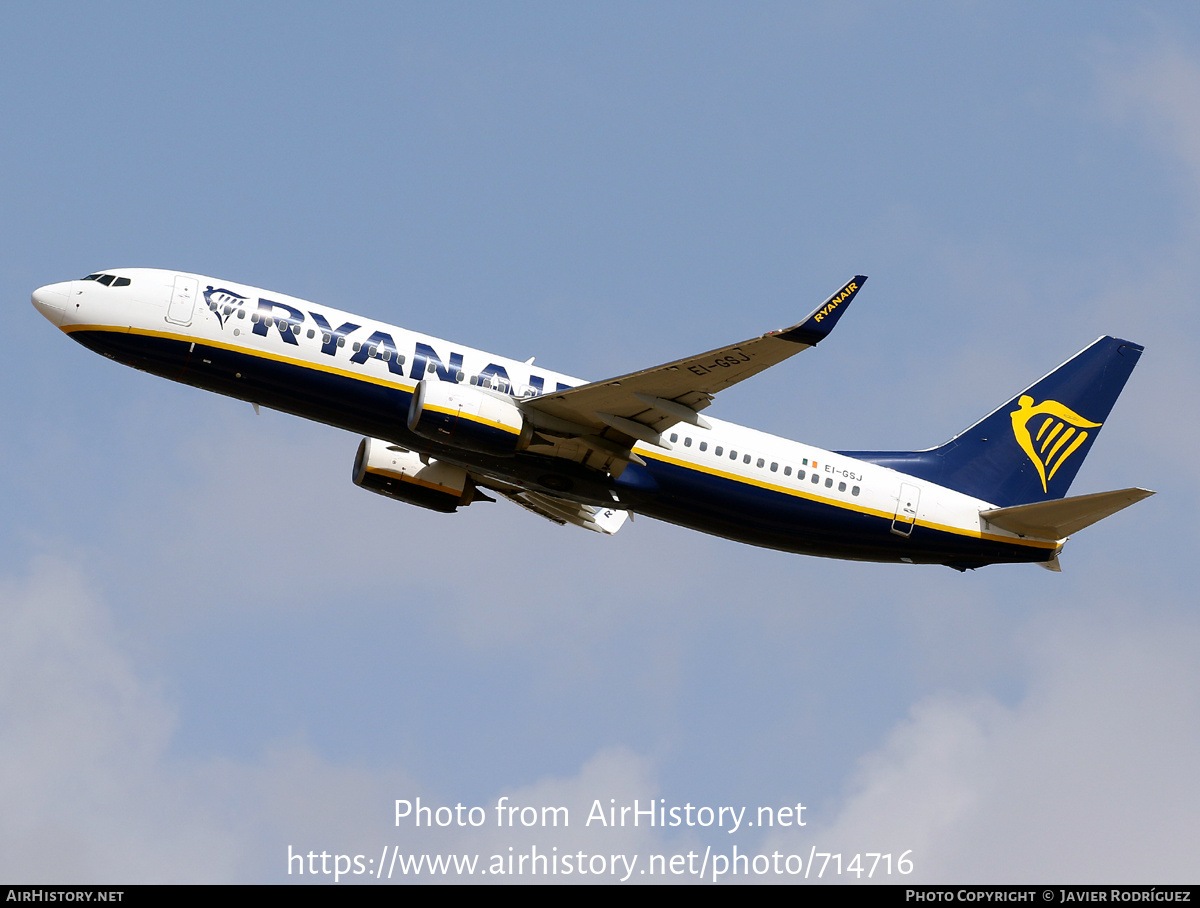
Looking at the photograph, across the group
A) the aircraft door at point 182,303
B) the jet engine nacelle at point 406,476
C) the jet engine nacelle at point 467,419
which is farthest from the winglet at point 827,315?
the aircraft door at point 182,303

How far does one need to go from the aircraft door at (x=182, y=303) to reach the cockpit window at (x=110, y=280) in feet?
5.29

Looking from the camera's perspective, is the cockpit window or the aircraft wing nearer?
the aircraft wing

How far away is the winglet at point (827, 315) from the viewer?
3559 cm

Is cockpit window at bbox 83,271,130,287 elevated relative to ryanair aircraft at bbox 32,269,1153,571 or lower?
elevated

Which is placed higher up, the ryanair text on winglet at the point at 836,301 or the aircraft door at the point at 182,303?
the aircraft door at the point at 182,303

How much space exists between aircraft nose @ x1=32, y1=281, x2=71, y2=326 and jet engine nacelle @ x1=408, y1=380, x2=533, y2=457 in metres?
11.0

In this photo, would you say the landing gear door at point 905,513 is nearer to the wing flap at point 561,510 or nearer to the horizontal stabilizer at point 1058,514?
the horizontal stabilizer at point 1058,514

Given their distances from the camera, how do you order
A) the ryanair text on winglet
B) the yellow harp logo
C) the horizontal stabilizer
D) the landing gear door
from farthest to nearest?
the yellow harp logo < the landing gear door < the horizontal stabilizer < the ryanair text on winglet

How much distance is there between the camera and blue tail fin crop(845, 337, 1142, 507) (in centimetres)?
4794

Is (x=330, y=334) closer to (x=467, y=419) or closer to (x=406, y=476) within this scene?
(x=467, y=419)

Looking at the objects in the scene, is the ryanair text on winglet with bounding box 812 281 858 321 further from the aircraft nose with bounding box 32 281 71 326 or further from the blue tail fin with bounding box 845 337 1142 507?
the aircraft nose with bounding box 32 281 71 326

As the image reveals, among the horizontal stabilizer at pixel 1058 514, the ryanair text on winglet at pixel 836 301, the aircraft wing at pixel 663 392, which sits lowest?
the horizontal stabilizer at pixel 1058 514

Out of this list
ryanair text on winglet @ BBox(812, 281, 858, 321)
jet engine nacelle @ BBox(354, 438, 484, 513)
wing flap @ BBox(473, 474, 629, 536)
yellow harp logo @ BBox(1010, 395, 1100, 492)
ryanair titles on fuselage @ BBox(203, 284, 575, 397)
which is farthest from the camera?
yellow harp logo @ BBox(1010, 395, 1100, 492)

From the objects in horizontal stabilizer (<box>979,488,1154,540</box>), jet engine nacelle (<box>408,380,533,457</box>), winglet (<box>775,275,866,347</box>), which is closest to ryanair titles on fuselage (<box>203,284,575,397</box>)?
jet engine nacelle (<box>408,380,533,457</box>)
